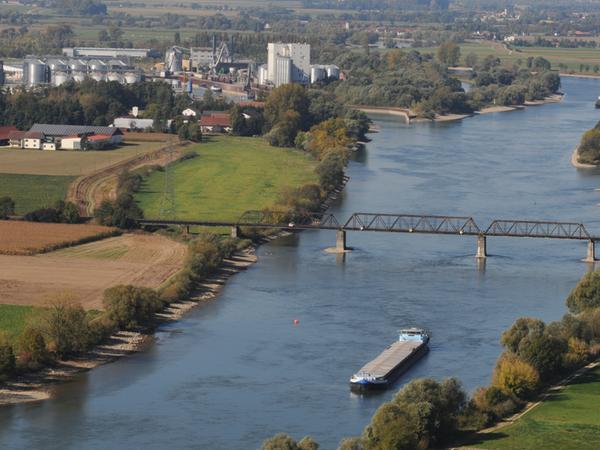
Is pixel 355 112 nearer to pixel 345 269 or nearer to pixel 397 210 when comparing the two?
pixel 397 210

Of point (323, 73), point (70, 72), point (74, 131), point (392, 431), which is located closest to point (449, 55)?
point (323, 73)

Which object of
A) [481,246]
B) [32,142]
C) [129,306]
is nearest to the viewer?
[129,306]

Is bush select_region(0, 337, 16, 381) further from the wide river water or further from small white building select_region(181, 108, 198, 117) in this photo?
small white building select_region(181, 108, 198, 117)

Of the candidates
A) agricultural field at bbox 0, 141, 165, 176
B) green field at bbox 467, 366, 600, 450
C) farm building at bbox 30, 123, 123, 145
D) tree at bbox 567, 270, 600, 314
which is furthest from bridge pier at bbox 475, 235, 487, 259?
farm building at bbox 30, 123, 123, 145

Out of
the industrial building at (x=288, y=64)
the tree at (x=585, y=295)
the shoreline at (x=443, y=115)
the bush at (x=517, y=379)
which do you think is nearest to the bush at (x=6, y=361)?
the bush at (x=517, y=379)

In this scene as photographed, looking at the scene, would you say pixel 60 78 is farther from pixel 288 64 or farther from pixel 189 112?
pixel 189 112

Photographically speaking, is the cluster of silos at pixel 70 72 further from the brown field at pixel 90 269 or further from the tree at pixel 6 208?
the brown field at pixel 90 269

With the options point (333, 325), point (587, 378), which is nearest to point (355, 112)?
point (333, 325)
